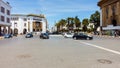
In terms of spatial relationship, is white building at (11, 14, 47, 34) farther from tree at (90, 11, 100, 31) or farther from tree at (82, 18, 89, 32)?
tree at (90, 11, 100, 31)

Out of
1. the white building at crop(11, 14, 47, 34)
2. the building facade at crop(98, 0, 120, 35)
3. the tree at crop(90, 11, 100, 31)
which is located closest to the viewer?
the building facade at crop(98, 0, 120, 35)

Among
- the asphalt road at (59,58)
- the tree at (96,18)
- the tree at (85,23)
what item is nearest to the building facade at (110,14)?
the tree at (96,18)

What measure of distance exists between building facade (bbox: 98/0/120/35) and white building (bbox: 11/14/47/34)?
144 ft

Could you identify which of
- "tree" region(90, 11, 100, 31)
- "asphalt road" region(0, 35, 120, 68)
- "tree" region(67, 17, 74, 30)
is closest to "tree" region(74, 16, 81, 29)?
"tree" region(67, 17, 74, 30)

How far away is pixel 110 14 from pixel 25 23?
52.8 metres

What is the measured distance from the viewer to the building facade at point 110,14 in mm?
73713

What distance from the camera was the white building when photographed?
362ft

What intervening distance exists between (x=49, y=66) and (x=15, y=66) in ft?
5.42

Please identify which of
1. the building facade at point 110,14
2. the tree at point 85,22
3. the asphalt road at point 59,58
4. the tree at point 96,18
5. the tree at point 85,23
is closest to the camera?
the asphalt road at point 59,58

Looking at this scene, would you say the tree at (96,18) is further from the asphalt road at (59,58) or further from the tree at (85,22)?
the asphalt road at (59,58)

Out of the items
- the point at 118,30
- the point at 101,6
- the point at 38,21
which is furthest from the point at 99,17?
the point at 38,21

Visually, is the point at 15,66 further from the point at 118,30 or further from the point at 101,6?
the point at 101,6

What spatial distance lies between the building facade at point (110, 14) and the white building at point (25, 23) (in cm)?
4376

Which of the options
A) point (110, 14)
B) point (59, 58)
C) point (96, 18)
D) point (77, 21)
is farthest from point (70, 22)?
point (59, 58)
